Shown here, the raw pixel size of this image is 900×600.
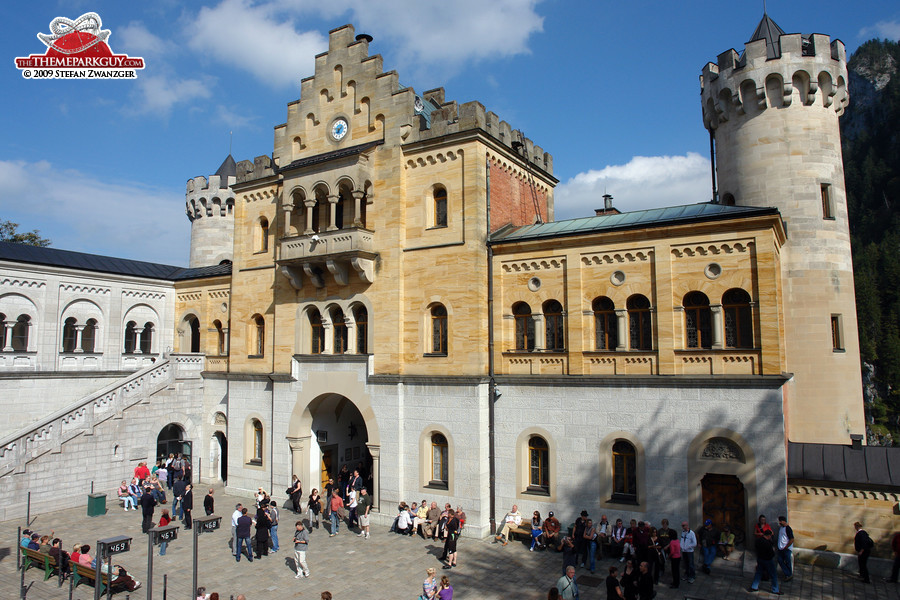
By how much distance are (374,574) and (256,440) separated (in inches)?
478

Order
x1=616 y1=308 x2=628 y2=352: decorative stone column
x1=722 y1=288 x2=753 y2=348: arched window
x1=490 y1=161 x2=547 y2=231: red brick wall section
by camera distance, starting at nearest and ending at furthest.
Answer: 1. x1=722 y1=288 x2=753 y2=348: arched window
2. x1=616 y1=308 x2=628 y2=352: decorative stone column
3. x1=490 y1=161 x2=547 y2=231: red brick wall section

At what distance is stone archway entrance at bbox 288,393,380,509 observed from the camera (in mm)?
25859

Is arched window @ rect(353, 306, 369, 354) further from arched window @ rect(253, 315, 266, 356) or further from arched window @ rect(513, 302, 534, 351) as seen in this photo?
arched window @ rect(513, 302, 534, 351)

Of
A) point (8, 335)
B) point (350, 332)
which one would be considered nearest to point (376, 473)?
point (350, 332)

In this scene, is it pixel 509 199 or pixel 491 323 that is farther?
pixel 509 199

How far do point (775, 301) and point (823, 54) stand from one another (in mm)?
Answer: 11827

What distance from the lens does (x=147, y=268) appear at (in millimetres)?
33875

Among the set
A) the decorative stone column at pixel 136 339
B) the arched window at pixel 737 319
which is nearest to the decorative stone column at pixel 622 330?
the arched window at pixel 737 319

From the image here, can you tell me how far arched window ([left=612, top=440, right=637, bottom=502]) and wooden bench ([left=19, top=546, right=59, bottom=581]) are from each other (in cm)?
1676

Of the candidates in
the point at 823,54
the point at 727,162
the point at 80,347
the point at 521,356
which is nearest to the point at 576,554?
the point at 521,356

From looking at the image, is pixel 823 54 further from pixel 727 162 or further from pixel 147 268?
pixel 147 268

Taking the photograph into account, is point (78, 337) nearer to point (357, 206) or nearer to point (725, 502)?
point (357, 206)

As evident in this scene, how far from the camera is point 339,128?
2641 centimetres

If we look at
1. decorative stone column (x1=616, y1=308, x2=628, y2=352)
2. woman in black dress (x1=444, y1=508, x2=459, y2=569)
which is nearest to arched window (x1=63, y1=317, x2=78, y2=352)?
woman in black dress (x1=444, y1=508, x2=459, y2=569)
